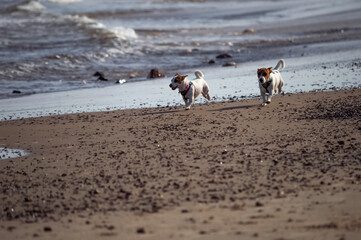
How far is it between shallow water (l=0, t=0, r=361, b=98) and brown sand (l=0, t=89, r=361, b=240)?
5651mm

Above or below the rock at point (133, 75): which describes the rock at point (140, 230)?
below

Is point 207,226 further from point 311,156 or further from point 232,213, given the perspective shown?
point 311,156

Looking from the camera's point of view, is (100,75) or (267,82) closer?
(267,82)

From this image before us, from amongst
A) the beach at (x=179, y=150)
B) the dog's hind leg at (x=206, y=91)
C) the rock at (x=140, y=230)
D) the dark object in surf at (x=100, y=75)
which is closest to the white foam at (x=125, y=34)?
the beach at (x=179, y=150)

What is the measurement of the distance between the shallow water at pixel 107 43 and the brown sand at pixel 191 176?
18.5 ft

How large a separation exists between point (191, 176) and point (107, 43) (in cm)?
1610

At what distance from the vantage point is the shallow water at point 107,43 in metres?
15.5

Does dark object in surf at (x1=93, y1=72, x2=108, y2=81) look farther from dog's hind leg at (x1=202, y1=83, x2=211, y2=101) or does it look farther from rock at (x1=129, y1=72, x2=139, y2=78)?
dog's hind leg at (x1=202, y1=83, x2=211, y2=101)

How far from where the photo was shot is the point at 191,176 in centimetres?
584

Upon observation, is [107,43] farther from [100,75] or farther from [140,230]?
[140,230]

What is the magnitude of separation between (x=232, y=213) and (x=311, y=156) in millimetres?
1850

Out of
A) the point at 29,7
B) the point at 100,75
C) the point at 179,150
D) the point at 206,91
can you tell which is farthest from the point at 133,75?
the point at 29,7

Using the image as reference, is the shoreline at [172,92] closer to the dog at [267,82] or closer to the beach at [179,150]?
the beach at [179,150]

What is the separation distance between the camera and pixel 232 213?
187 inches
